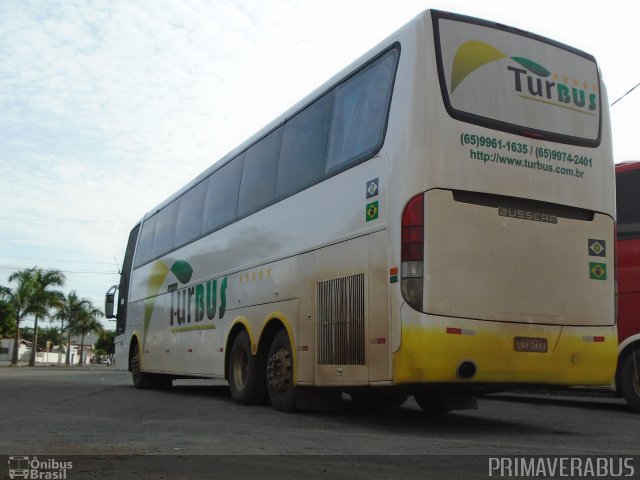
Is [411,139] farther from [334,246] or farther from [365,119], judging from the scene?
[334,246]

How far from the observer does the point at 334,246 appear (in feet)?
27.4

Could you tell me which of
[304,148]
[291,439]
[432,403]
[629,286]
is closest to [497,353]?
[291,439]

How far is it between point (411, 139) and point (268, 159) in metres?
3.69

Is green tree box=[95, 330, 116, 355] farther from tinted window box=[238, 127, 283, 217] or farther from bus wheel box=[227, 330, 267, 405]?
tinted window box=[238, 127, 283, 217]

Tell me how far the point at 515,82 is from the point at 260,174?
13.7ft

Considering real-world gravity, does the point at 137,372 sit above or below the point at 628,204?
below

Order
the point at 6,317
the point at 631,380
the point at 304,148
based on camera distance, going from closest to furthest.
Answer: the point at 304,148 < the point at 631,380 < the point at 6,317

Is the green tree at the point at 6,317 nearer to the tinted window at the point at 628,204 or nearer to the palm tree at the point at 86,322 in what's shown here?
the palm tree at the point at 86,322

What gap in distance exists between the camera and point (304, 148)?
9469 mm

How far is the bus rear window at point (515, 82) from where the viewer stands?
24.7 ft

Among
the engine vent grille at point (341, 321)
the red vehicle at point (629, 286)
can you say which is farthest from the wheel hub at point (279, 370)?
the red vehicle at point (629, 286)

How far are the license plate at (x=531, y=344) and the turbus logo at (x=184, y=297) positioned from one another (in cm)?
536

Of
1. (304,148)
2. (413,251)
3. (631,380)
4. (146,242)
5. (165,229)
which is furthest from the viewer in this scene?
(146,242)

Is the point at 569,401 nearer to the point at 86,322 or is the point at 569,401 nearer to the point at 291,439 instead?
the point at 291,439
